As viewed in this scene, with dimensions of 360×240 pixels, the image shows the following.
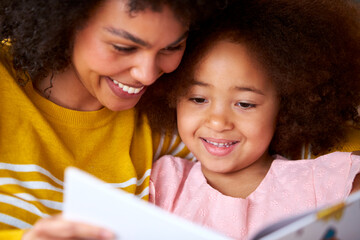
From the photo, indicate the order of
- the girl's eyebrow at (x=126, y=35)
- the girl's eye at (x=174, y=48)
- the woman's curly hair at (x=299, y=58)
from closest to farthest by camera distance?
the girl's eyebrow at (x=126, y=35)
the girl's eye at (x=174, y=48)
the woman's curly hair at (x=299, y=58)

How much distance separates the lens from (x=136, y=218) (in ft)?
2.32

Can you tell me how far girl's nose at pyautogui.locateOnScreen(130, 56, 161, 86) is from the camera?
1.26m

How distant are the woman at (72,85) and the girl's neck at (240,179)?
0.24 meters

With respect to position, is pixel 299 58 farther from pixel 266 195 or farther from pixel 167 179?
pixel 167 179

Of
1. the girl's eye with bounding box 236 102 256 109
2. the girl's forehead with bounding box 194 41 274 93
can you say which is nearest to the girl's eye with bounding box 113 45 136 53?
the girl's forehead with bounding box 194 41 274 93

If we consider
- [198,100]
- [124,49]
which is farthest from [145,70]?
[198,100]

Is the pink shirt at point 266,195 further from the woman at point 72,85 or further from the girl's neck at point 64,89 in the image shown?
the girl's neck at point 64,89

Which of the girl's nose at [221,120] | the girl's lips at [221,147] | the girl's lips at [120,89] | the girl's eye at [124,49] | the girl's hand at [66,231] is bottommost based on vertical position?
the girl's hand at [66,231]

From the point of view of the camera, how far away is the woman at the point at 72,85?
121 cm

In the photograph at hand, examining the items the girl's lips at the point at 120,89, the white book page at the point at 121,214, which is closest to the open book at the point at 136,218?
the white book page at the point at 121,214

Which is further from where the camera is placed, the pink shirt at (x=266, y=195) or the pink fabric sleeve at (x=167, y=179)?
the pink fabric sleeve at (x=167, y=179)

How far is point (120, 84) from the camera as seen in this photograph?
53.9 inches

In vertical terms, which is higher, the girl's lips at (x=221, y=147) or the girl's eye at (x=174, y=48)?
the girl's eye at (x=174, y=48)

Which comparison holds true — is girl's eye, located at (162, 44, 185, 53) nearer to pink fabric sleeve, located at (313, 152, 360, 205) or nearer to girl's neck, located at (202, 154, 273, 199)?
girl's neck, located at (202, 154, 273, 199)
